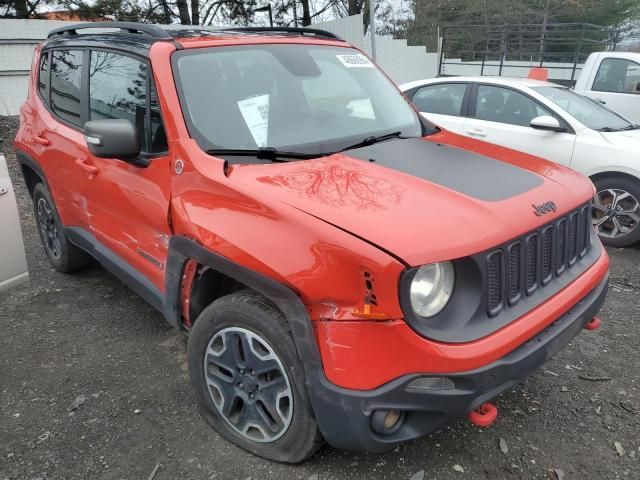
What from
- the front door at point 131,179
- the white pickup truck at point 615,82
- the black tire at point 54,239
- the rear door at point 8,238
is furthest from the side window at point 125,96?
the white pickup truck at point 615,82

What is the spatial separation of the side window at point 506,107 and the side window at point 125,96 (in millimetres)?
4275

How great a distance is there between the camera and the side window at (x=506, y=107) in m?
5.70

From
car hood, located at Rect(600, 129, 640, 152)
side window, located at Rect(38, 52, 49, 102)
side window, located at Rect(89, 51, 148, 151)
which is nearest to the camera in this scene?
side window, located at Rect(89, 51, 148, 151)

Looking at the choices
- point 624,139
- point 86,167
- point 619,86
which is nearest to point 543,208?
point 86,167

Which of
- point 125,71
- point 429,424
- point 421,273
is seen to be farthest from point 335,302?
point 125,71

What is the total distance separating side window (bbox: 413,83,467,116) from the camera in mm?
6266

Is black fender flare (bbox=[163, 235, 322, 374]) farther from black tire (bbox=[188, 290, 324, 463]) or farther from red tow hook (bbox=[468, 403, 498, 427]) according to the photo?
red tow hook (bbox=[468, 403, 498, 427])

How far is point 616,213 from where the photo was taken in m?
5.11

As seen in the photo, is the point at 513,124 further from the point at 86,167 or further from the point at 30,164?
the point at 30,164

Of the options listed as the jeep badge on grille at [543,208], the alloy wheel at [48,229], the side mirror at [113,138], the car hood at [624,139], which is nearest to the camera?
the jeep badge on grille at [543,208]

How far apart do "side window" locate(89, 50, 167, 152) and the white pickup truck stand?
7.02 m

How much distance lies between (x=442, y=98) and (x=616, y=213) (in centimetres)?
242

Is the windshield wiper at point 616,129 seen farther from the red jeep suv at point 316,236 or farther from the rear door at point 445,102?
the red jeep suv at point 316,236

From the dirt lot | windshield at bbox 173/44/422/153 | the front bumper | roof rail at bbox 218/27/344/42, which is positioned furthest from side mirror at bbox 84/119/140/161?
the front bumper
